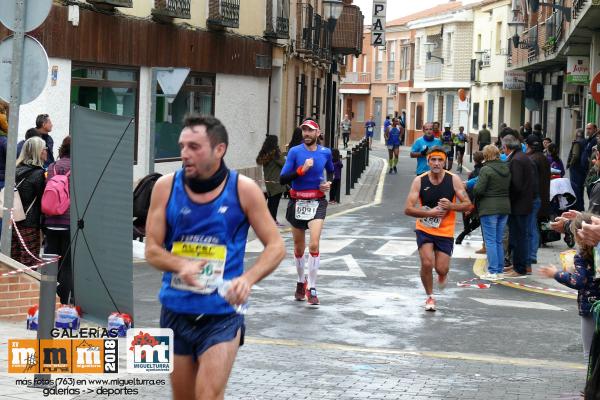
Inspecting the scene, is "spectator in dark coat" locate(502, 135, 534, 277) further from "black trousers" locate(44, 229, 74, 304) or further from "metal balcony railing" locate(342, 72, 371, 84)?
"metal balcony railing" locate(342, 72, 371, 84)

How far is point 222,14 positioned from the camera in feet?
90.7

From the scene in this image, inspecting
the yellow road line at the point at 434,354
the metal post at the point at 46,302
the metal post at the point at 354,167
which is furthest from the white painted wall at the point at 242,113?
the metal post at the point at 46,302

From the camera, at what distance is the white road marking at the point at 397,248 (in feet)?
59.4

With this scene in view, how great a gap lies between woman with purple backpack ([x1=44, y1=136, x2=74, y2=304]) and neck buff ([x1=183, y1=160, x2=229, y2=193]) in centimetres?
540

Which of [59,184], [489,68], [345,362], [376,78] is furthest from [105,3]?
[376,78]

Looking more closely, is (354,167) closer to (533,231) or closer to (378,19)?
(533,231)

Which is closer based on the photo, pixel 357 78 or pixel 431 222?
pixel 431 222

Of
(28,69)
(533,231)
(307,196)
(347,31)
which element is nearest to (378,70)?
(347,31)

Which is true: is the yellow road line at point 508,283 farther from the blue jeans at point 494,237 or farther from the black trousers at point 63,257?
the black trousers at point 63,257

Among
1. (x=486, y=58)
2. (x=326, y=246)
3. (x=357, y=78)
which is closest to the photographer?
(x=326, y=246)

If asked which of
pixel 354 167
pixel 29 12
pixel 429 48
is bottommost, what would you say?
pixel 354 167

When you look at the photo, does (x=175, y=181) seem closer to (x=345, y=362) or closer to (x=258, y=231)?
(x=258, y=231)

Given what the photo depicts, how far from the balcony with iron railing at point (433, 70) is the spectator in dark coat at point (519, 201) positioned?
6320 cm

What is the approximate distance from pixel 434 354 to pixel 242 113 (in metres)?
20.9
